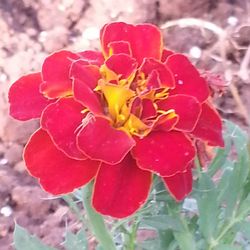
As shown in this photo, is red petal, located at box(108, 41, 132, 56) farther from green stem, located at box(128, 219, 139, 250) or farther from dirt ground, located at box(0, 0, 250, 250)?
dirt ground, located at box(0, 0, 250, 250)

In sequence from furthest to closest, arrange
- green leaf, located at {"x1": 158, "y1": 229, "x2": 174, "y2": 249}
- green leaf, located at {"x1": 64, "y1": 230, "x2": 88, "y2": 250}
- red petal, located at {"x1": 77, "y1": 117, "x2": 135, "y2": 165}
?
green leaf, located at {"x1": 64, "y1": 230, "x2": 88, "y2": 250} → green leaf, located at {"x1": 158, "y1": 229, "x2": 174, "y2": 249} → red petal, located at {"x1": 77, "y1": 117, "x2": 135, "y2": 165}

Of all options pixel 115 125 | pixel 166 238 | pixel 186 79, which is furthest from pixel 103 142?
pixel 166 238

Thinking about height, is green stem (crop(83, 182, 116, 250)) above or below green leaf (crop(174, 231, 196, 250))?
above

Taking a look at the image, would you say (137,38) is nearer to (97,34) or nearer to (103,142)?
(103,142)

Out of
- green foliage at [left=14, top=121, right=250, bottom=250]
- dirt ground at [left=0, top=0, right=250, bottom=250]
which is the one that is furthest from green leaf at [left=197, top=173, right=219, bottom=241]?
dirt ground at [left=0, top=0, right=250, bottom=250]

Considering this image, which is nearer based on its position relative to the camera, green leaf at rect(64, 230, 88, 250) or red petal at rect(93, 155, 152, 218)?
red petal at rect(93, 155, 152, 218)

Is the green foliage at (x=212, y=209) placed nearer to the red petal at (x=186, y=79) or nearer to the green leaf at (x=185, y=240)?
the green leaf at (x=185, y=240)

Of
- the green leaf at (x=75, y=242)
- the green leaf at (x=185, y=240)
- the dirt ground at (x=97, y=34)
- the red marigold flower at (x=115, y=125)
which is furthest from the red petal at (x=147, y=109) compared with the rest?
the dirt ground at (x=97, y=34)

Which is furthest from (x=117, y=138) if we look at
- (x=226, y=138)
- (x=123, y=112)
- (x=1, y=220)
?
(x=1, y=220)
